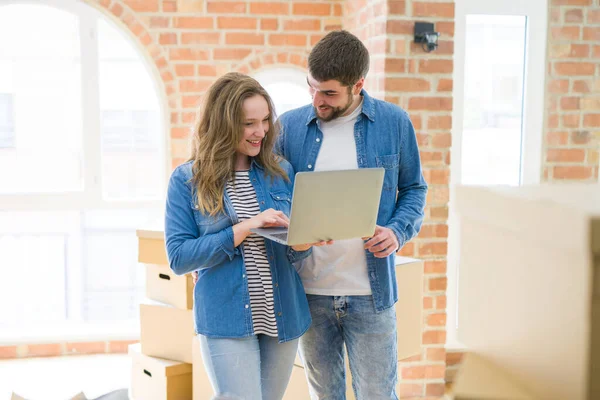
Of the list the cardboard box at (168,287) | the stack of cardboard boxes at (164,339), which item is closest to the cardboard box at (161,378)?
the stack of cardboard boxes at (164,339)

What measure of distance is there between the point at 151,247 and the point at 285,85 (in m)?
1.61

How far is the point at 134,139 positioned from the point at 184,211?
9.80 feet

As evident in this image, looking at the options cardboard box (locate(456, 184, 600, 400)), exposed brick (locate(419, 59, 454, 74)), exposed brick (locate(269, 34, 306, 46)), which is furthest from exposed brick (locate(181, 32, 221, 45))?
cardboard box (locate(456, 184, 600, 400))

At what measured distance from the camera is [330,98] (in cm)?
188

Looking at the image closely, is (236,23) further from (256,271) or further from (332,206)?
(332,206)

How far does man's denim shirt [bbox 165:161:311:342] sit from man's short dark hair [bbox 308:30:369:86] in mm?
371

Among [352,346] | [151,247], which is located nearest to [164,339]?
[151,247]

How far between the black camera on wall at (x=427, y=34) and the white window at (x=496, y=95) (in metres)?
0.58

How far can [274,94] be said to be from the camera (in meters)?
4.17

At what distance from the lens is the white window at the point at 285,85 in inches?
161

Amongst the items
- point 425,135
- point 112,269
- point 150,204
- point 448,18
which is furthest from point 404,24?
point 112,269

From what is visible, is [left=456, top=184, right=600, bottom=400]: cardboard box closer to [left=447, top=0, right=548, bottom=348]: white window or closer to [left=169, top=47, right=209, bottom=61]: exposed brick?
[left=447, top=0, right=548, bottom=348]: white window

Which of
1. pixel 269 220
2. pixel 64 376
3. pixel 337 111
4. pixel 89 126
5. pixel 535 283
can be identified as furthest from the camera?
pixel 89 126

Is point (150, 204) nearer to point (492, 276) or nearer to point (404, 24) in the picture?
point (404, 24)
